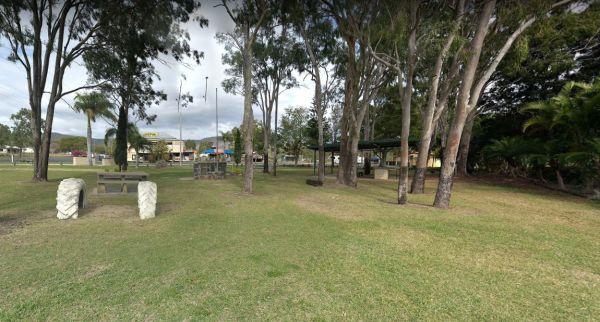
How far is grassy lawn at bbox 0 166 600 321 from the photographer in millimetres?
2629

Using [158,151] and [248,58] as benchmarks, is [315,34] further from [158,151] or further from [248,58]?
[158,151]

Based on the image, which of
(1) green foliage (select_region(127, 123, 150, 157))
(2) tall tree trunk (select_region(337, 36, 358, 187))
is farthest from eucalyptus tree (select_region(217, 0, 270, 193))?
(1) green foliage (select_region(127, 123, 150, 157))

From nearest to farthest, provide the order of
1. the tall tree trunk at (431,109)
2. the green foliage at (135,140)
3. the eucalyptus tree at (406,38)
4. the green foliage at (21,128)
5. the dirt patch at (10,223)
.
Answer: the dirt patch at (10,223) < the tall tree trunk at (431,109) < the eucalyptus tree at (406,38) < the green foliage at (135,140) < the green foliage at (21,128)

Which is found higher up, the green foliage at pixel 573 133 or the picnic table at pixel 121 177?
the green foliage at pixel 573 133

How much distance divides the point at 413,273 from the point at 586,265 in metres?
2.61

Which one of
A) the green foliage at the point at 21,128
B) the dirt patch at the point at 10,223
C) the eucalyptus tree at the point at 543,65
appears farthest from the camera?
the green foliage at the point at 21,128

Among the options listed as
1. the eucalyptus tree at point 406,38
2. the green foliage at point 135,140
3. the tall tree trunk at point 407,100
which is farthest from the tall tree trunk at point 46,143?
the green foliage at point 135,140

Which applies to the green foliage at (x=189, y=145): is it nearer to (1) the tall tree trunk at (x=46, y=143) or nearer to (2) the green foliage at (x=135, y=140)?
(2) the green foliage at (x=135, y=140)

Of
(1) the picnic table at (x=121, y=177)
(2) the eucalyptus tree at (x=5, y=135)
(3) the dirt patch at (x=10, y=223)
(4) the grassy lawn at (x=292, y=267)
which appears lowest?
(4) the grassy lawn at (x=292, y=267)

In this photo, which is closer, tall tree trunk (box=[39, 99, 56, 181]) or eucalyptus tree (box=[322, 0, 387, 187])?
eucalyptus tree (box=[322, 0, 387, 187])

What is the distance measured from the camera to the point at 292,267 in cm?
357

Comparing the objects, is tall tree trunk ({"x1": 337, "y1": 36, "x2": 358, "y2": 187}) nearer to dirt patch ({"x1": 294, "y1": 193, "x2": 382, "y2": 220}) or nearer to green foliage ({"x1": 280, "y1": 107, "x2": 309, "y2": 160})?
dirt patch ({"x1": 294, "y1": 193, "x2": 382, "y2": 220})

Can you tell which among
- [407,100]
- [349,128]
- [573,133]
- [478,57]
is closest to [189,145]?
[349,128]

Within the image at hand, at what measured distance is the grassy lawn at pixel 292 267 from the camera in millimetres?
2629
